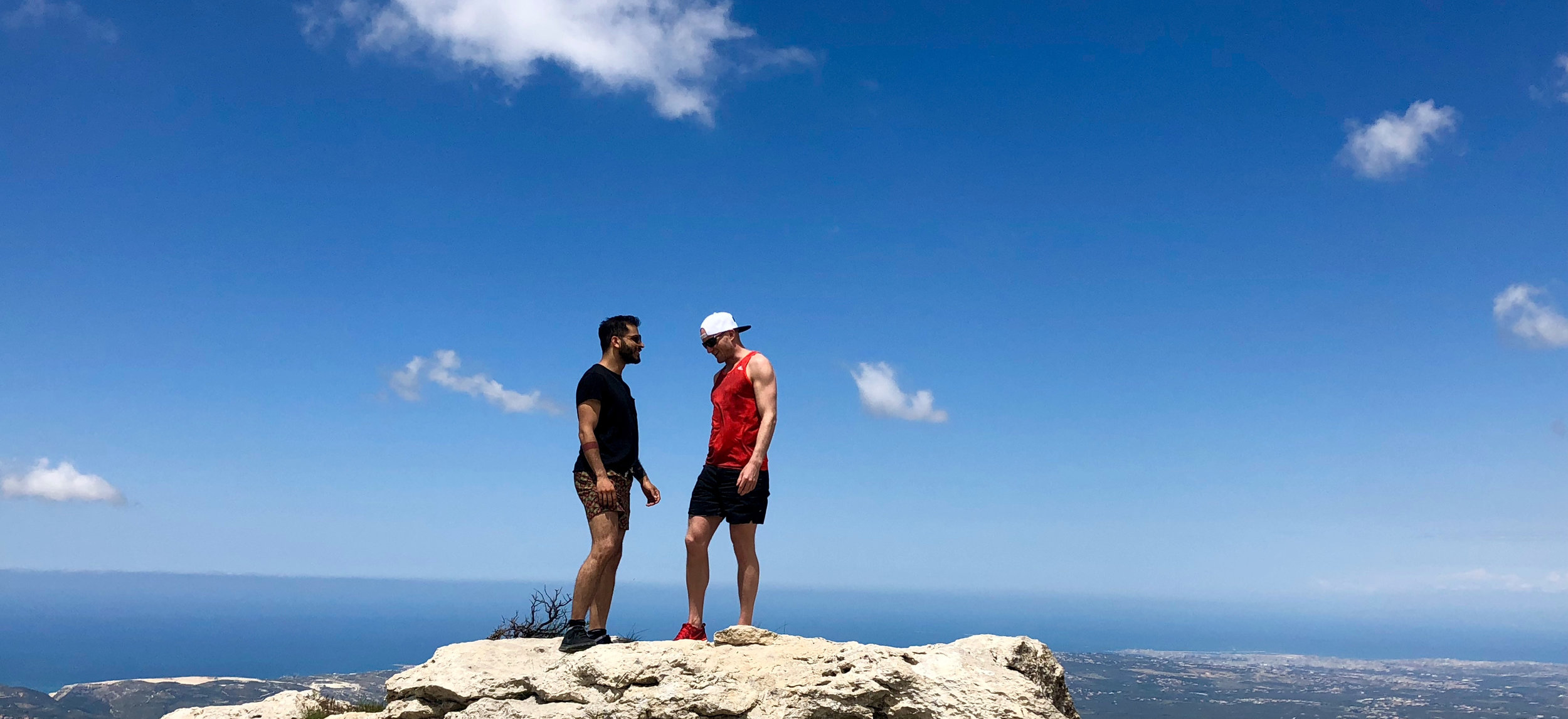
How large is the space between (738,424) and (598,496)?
1.32 meters

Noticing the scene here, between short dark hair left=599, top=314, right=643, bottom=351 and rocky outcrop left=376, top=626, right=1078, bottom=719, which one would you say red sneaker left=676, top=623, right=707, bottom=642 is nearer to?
rocky outcrop left=376, top=626, right=1078, bottom=719

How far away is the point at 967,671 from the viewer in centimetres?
596

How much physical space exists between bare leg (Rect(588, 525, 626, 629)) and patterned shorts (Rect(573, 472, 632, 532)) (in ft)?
0.35

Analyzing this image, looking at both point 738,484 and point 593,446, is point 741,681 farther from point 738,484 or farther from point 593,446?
point 593,446

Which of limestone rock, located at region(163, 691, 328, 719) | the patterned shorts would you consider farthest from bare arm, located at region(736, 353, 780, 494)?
limestone rock, located at region(163, 691, 328, 719)

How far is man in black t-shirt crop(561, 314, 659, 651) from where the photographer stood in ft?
22.6

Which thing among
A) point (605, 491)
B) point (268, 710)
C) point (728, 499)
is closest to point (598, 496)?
point (605, 491)

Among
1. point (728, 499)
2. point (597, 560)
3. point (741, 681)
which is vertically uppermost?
point (728, 499)

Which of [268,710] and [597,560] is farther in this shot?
[268,710]

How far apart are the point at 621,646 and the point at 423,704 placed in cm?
Result: 173

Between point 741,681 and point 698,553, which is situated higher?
point 698,553

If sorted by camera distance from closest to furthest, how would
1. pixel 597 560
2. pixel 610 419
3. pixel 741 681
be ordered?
pixel 741 681, pixel 597 560, pixel 610 419

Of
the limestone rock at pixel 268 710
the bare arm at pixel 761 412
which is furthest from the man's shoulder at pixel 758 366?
the limestone rock at pixel 268 710

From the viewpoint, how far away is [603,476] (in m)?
6.89
